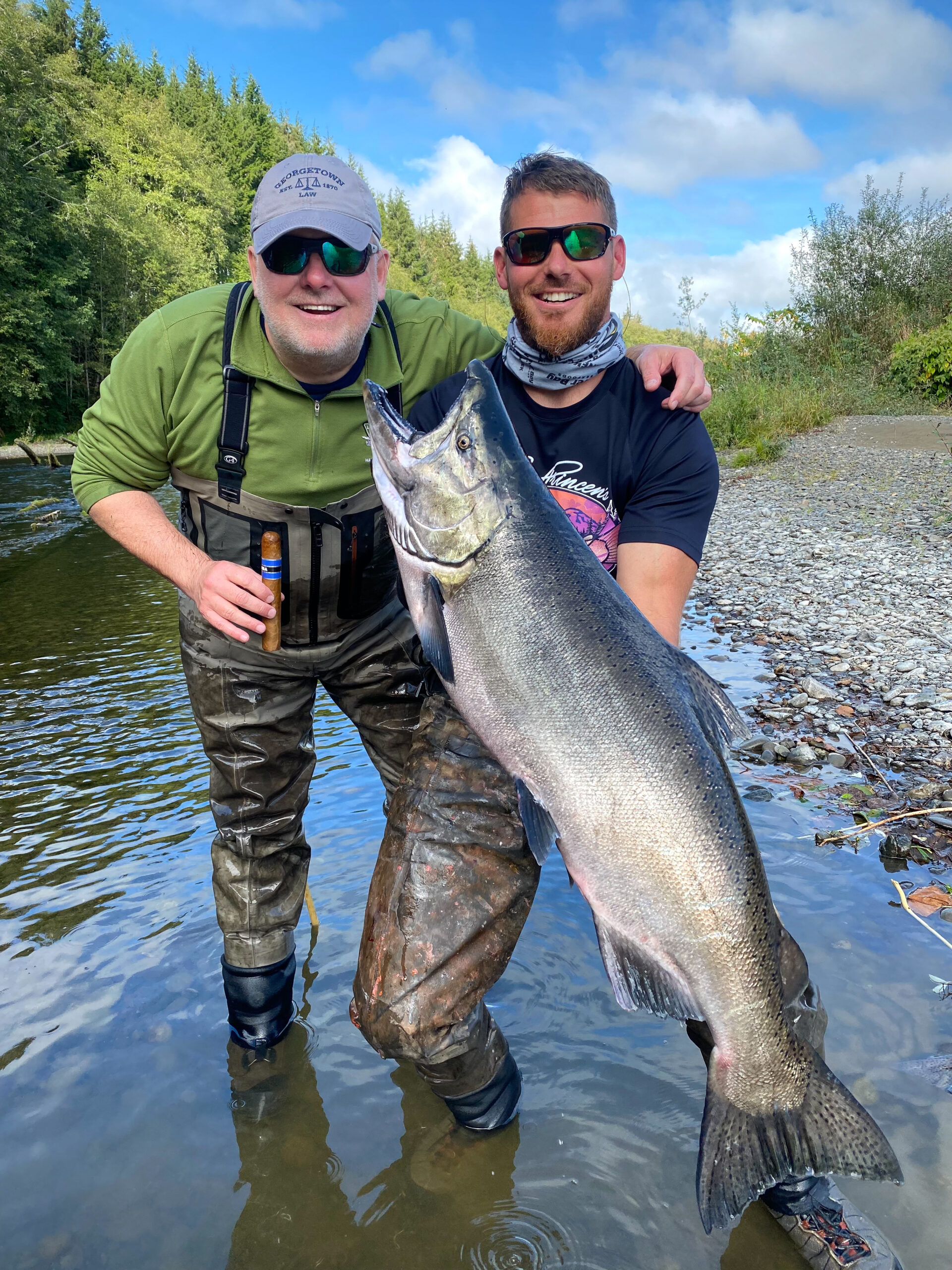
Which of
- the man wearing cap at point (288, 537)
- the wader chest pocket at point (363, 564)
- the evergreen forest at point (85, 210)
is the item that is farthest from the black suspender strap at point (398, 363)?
the evergreen forest at point (85, 210)

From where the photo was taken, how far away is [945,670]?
6.14 m

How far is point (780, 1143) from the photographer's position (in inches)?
87.9

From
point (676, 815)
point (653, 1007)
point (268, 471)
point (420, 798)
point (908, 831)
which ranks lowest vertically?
point (908, 831)

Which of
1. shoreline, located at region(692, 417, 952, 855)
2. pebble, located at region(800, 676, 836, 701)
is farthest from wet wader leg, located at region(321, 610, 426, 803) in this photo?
pebble, located at region(800, 676, 836, 701)

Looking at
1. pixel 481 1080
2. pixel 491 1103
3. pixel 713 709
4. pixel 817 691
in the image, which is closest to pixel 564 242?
pixel 713 709

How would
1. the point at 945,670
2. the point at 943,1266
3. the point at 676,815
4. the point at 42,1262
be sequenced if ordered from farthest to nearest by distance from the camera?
1. the point at 945,670
2. the point at 42,1262
3. the point at 943,1266
4. the point at 676,815

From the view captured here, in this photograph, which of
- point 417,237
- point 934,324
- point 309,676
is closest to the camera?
point 309,676

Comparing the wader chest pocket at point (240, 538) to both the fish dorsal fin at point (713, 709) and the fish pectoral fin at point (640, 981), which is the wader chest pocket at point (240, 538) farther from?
the fish pectoral fin at point (640, 981)

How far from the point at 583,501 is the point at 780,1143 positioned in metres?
1.99

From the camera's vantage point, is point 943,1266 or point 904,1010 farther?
point 904,1010

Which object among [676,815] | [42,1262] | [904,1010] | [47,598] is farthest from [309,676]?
[47,598]

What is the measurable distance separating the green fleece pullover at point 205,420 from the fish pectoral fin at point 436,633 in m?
0.87

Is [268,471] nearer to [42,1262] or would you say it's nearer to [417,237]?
[42,1262]

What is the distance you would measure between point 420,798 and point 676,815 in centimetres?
95
